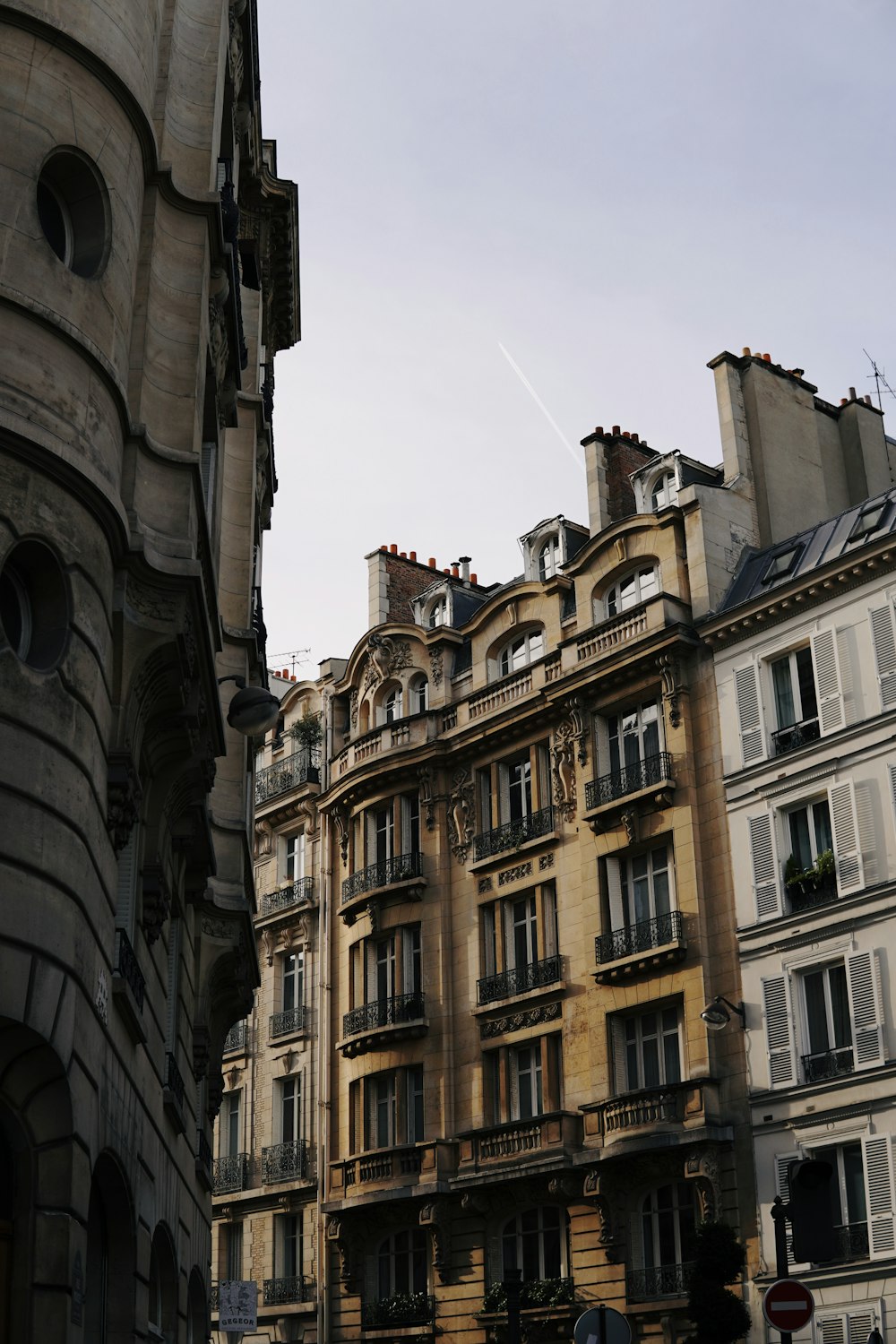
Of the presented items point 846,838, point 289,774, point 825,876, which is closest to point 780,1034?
point 825,876

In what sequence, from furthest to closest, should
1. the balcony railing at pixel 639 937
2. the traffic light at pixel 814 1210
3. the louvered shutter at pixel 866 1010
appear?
the balcony railing at pixel 639 937 < the louvered shutter at pixel 866 1010 < the traffic light at pixel 814 1210

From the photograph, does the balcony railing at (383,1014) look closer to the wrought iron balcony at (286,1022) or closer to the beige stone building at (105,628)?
the wrought iron balcony at (286,1022)

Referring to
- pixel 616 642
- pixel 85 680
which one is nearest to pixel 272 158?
pixel 616 642

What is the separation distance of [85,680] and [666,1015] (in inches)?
1008

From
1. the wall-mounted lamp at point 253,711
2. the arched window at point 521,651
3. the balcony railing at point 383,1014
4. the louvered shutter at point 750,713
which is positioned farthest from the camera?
the arched window at point 521,651

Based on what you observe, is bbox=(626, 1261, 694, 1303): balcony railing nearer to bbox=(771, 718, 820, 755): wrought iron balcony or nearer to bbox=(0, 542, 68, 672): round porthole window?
bbox=(771, 718, 820, 755): wrought iron balcony

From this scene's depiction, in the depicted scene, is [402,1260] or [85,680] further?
[402,1260]

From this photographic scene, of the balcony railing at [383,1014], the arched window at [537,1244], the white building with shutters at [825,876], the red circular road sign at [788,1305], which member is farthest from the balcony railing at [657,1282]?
the red circular road sign at [788,1305]

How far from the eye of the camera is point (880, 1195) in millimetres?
30266

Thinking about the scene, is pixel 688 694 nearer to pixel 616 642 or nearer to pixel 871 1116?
pixel 616 642

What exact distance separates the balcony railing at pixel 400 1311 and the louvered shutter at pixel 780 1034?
37.9 feet

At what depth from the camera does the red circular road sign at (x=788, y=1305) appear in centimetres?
1178

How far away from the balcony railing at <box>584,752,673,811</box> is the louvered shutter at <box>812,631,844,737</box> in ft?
13.6

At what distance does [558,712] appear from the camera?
4038cm
